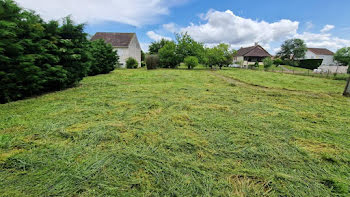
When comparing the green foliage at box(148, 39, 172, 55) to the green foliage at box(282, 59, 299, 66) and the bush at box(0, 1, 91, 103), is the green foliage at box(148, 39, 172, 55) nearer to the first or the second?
the green foliage at box(282, 59, 299, 66)

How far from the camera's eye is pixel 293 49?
115ft

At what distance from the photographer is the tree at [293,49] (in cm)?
3398

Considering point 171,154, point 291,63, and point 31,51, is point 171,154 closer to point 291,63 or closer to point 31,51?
point 31,51

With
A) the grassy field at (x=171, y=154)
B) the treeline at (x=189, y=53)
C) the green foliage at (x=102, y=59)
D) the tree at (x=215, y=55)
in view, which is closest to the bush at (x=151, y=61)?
the treeline at (x=189, y=53)

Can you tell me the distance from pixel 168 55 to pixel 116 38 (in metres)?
8.59

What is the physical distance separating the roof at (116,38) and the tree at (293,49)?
37863 mm

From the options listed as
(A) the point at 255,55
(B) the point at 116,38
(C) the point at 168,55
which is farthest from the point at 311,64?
(B) the point at 116,38

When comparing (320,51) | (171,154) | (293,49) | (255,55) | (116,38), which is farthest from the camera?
(320,51)

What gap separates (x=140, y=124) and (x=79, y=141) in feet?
3.52

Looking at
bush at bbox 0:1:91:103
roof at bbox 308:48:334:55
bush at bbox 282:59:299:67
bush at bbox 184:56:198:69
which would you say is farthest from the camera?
roof at bbox 308:48:334:55

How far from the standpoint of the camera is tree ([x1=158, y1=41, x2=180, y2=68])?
902 inches

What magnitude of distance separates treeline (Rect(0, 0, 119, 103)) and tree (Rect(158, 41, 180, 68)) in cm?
1697

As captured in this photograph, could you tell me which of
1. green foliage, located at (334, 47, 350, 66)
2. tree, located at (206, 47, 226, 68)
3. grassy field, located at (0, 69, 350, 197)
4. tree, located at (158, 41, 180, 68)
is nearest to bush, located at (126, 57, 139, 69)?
tree, located at (158, 41, 180, 68)

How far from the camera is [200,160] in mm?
1894
